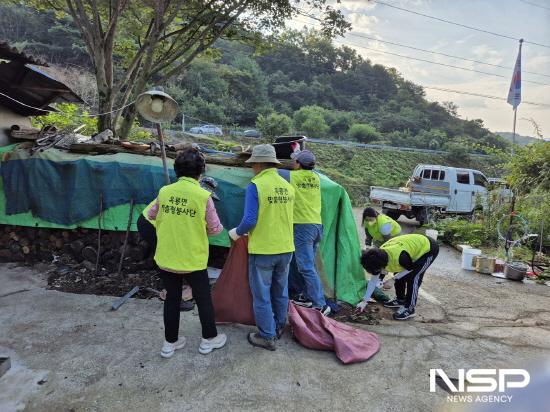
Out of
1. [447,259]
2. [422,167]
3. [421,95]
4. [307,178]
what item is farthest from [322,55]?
[307,178]

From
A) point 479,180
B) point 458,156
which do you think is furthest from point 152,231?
point 458,156

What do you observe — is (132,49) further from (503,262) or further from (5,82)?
(503,262)

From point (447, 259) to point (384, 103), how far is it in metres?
52.5

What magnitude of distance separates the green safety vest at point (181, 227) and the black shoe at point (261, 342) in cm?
100

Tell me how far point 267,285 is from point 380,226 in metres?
2.64

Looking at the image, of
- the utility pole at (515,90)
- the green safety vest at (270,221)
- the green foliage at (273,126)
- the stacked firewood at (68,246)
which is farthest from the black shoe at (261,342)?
the green foliage at (273,126)

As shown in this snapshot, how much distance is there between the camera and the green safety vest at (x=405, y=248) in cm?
441

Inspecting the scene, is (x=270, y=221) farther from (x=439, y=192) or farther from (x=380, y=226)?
(x=439, y=192)

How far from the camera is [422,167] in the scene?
14.9 metres

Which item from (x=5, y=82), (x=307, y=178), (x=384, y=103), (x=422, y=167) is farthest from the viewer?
(x=384, y=103)

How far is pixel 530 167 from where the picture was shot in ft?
38.7

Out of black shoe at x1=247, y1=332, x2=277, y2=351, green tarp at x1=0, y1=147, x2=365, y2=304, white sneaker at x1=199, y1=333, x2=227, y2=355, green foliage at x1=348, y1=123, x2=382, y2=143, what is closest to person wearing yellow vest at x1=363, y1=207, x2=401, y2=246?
green tarp at x1=0, y1=147, x2=365, y2=304

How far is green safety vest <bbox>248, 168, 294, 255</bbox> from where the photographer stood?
3477 millimetres

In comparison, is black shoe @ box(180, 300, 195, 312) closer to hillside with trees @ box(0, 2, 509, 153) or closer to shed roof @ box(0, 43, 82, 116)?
shed roof @ box(0, 43, 82, 116)
